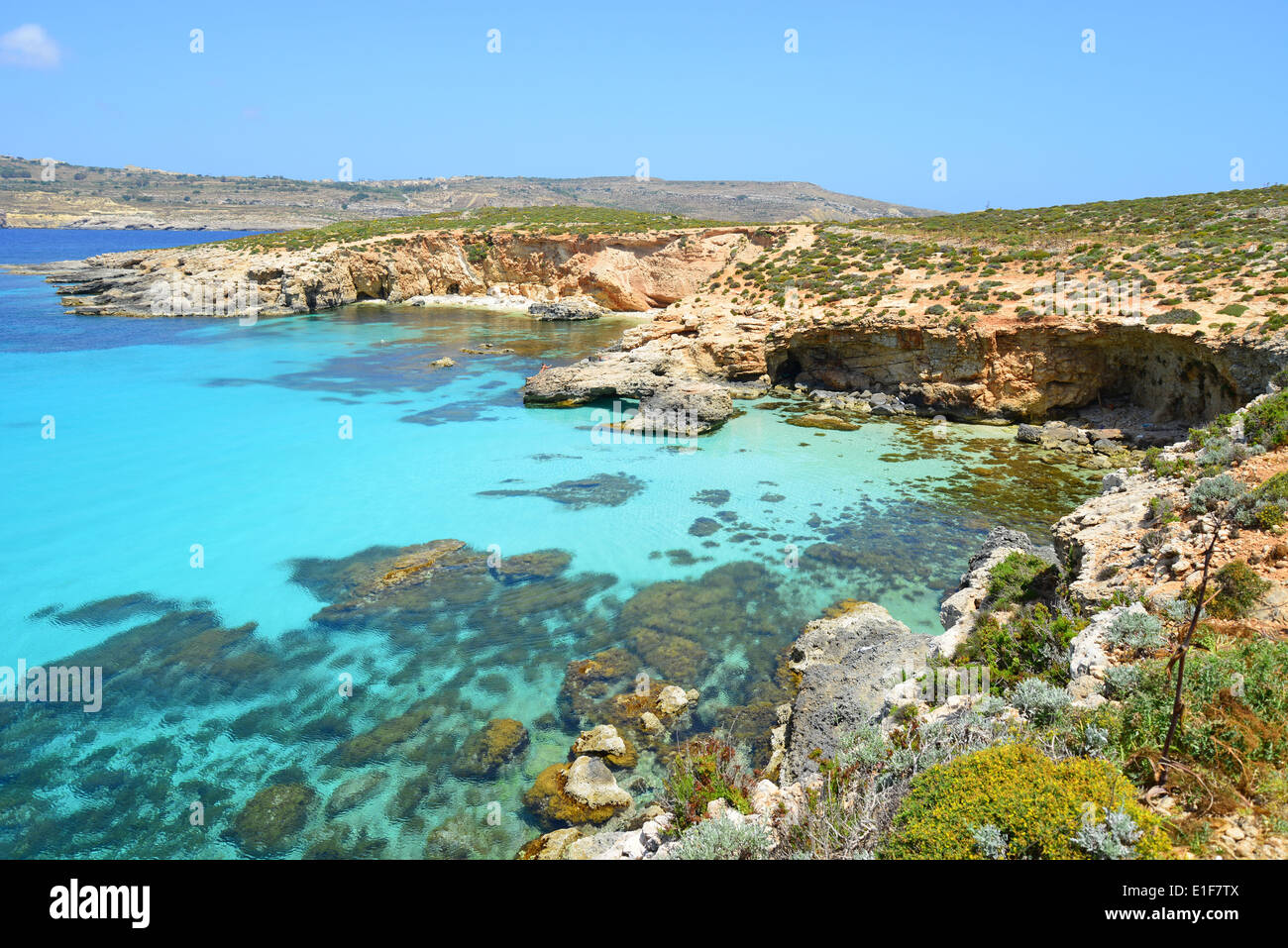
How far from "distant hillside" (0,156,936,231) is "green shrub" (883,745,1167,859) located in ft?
381

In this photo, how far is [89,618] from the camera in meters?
11.7

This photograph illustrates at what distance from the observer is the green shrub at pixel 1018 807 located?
4.19 m

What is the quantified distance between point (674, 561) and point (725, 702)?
4.52m

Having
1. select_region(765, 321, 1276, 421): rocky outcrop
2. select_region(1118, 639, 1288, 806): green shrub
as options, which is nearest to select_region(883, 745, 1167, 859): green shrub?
select_region(1118, 639, 1288, 806): green shrub

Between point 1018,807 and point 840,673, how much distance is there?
15.0 feet

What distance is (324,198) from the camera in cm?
15850

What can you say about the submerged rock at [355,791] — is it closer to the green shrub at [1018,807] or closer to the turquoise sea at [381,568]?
the turquoise sea at [381,568]

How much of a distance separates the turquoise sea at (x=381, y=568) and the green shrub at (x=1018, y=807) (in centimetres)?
412

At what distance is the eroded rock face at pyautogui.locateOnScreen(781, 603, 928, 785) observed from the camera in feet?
25.3

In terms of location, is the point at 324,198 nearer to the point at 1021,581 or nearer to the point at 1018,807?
the point at 1021,581

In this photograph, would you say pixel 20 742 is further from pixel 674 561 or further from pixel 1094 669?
pixel 1094 669

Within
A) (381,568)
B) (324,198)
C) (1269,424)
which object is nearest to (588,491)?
(381,568)
